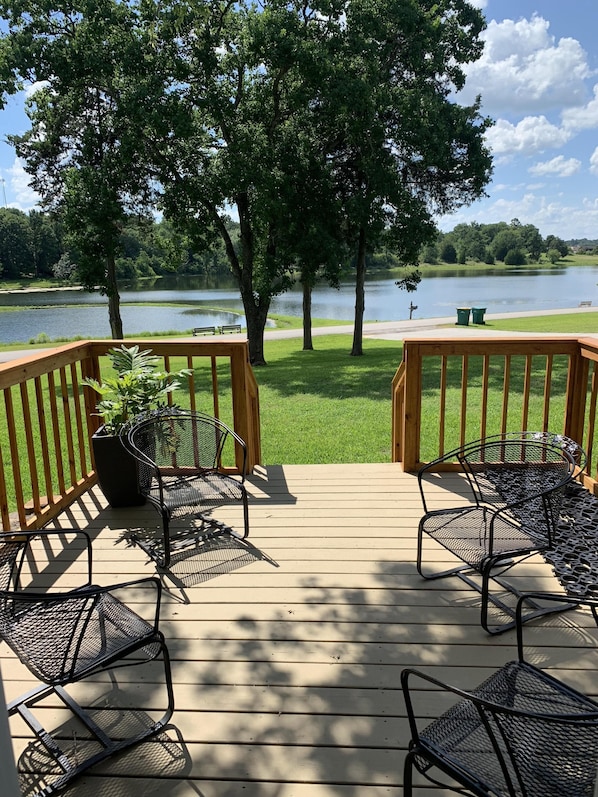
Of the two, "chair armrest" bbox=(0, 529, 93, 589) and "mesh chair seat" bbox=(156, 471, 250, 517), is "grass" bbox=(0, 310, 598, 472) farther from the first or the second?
"chair armrest" bbox=(0, 529, 93, 589)

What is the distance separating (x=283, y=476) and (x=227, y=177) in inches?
358

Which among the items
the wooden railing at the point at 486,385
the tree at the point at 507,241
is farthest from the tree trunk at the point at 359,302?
the tree at the point at 507,241

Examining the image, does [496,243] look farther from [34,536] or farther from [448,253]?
[34,536]

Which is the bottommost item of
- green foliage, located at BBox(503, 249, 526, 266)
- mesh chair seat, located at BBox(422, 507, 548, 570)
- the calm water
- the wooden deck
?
the calm water

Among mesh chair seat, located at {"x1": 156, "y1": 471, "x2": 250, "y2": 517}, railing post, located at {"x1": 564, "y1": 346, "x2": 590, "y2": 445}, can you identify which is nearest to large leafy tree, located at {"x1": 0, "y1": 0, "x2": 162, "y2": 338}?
mesh chair seat, located at {"x1": 156, "y1": 471, "x2": 250, "y2": 517}

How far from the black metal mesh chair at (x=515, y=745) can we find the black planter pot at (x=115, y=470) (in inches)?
107

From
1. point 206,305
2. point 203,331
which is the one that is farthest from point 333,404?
point 206,305

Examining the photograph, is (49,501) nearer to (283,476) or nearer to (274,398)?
(283,476)

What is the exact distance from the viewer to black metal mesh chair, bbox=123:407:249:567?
3326mm

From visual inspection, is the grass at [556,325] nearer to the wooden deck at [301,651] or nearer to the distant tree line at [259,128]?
the distant tree line at [259,128]

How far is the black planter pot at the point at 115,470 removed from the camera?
379cm

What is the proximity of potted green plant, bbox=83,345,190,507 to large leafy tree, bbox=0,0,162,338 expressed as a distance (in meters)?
8.50

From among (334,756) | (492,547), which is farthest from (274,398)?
(334,756)

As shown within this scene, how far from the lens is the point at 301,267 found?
1345 cm
